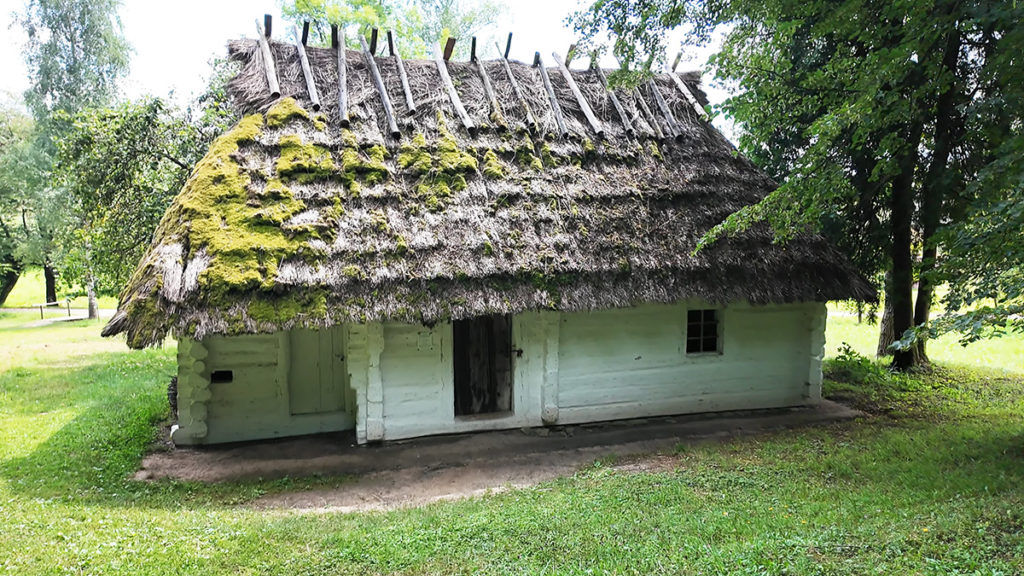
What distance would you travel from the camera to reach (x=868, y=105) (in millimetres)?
6023

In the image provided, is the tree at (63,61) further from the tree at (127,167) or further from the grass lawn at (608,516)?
the grass lawn at (608,516)

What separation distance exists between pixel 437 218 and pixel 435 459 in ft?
10.3

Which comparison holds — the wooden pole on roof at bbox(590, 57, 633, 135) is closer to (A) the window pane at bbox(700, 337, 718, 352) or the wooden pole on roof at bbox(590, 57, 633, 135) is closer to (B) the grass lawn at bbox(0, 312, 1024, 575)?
(A) the window pane at bbox(700, 337, 718, 352)

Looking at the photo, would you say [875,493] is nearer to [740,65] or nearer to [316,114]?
[740,65]

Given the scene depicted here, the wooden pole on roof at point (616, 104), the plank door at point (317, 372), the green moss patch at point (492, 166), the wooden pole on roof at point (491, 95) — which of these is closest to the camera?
the plank door at point (317, 372)

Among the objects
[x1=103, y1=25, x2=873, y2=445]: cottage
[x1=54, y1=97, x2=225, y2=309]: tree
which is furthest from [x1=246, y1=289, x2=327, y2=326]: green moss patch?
[x1=54, y1=97, x2=225, y2=309]: tree

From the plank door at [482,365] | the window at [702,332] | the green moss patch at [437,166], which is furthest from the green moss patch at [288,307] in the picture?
the window at [702,332]

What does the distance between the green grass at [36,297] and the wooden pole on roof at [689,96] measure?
85.7 feet

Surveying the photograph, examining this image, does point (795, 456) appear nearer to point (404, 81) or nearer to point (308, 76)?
point (404, 81)

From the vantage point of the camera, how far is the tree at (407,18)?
2044 cm

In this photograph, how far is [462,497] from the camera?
6.13m

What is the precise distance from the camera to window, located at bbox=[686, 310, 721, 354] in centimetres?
934

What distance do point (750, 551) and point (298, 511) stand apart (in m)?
Result: 4.18

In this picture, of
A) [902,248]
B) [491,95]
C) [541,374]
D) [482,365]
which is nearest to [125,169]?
[491,95]
